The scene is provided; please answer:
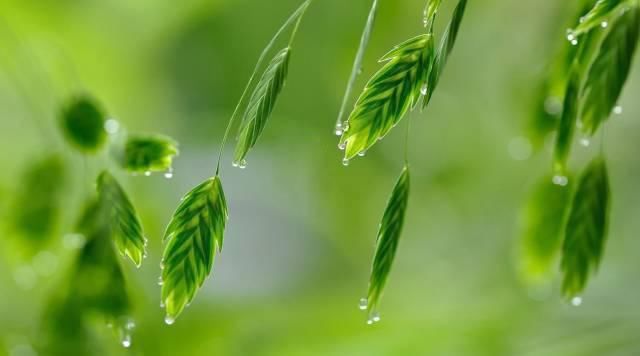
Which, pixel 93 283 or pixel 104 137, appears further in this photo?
pixel 104 137

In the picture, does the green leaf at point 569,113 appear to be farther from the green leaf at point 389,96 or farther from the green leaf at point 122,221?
the green leaf at point 122,221

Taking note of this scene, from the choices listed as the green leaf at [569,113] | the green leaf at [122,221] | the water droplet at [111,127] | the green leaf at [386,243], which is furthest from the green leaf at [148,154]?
the green leaf at [569,113]

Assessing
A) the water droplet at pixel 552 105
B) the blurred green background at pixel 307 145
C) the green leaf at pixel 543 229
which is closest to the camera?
the green leaf at pixel 543 229

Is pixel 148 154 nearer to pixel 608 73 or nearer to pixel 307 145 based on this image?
pixel 608 73

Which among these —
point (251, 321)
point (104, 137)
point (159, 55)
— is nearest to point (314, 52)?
point (159, 55)

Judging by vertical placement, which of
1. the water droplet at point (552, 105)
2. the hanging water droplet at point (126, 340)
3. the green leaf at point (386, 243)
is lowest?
the green leaf at point (386, 243)

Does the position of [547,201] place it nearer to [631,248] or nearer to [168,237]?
[168,237]

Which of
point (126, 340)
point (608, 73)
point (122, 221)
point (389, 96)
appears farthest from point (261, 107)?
point (126, 340)
